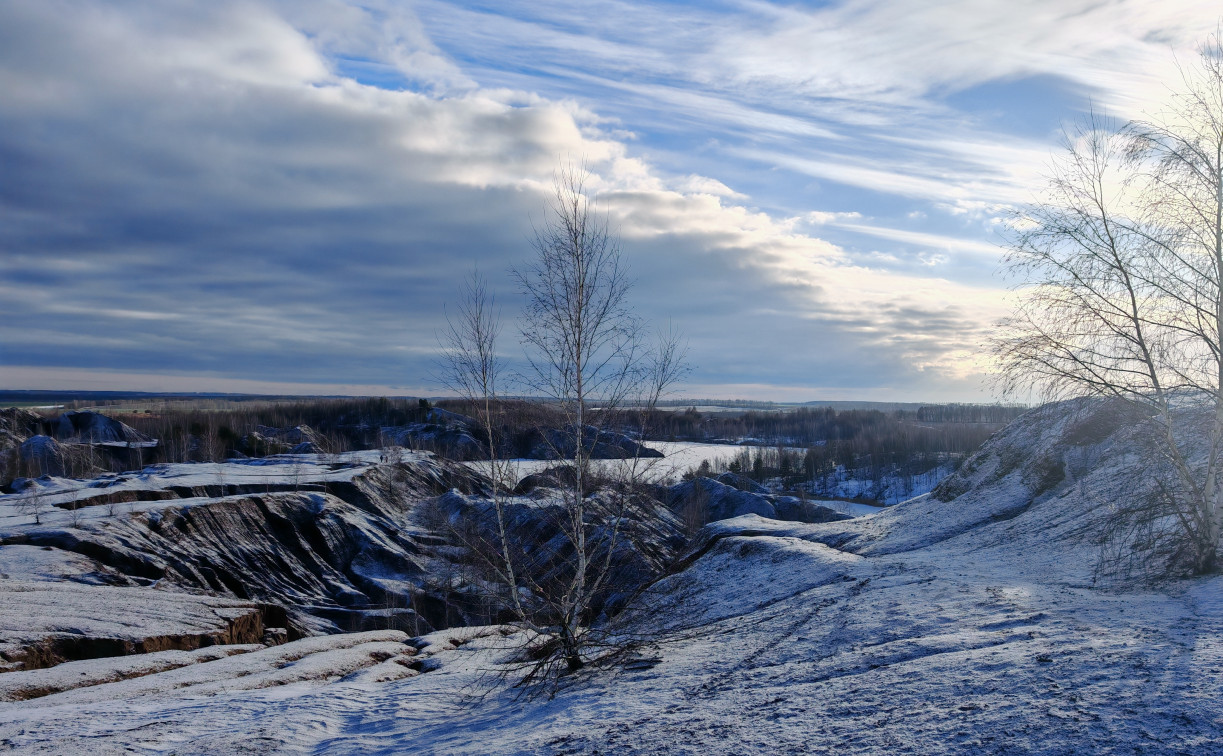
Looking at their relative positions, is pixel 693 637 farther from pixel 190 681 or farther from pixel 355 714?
pixel 190 681

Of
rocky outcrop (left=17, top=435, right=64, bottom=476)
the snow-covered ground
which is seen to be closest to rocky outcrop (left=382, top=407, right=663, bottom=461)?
the snow-covered ground

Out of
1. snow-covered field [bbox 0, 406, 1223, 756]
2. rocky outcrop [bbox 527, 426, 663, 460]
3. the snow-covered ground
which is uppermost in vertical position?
rocky outcrop [bbox 527, 426, 663, 460]

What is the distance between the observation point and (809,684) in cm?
1039

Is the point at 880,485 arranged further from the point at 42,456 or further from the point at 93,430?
the point at 93,430

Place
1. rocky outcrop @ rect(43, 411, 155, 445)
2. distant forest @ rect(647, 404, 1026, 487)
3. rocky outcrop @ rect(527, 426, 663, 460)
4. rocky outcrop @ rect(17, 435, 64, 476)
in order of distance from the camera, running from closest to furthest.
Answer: rocky outcrop @ rect(527, 426, 663, 460) → rocky outcrop @ rect(17, 435, 64, 476) → distant forest @ rect(647, 404, 1026, 487) → rocky outcrop @ rect(43, 411, 155, 445)

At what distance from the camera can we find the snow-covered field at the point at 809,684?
7.58 metres

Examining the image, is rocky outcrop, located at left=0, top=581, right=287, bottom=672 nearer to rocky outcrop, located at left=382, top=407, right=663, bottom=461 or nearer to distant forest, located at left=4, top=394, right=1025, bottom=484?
rocky outcrop, located at left=382, top=407, right=663, bottom=461

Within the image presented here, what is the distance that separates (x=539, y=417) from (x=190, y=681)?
36.0 feet

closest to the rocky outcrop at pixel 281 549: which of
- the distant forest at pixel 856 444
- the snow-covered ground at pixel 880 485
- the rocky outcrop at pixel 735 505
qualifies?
the rocky outcrop at pixel 735 505

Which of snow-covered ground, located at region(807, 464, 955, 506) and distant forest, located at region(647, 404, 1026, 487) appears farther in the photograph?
distant forest, located at region(647, 404, 1026, 487)

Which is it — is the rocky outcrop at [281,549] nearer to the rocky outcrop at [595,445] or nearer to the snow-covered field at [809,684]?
the snow-covered field at [809,684]

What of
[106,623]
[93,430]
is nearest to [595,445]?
[106,623]

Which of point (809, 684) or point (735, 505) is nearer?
point (809, 684)

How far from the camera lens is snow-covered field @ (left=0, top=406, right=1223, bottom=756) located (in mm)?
7578
